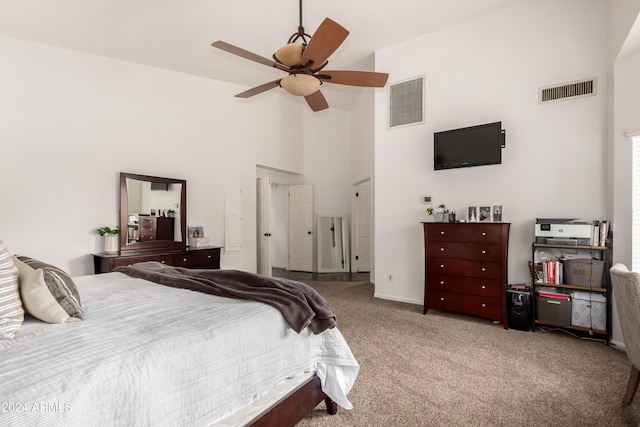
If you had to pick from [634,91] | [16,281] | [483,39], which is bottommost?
[16,281]

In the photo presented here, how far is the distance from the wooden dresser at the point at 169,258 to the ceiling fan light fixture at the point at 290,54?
3.07 m

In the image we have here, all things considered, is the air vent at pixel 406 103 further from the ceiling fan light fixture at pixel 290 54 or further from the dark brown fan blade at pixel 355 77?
the ceiling fan light fixture at pixel 290 54

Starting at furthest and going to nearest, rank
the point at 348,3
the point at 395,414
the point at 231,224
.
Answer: the point at 231,224 < the point at 348,3 < the point at 395,414

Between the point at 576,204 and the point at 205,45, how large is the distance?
4.82 m

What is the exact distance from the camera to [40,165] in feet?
11.9

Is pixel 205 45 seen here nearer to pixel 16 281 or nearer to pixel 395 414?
pixel 16 281

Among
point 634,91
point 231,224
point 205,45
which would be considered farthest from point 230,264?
point 634,91

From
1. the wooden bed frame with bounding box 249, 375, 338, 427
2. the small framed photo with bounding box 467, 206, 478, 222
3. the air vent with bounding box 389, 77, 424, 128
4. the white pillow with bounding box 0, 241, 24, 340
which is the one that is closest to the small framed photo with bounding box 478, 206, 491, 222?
the small framed photo with bounding box 467, 206, 478, 222

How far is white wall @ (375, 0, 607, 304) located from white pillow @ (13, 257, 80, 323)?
3.99 metres

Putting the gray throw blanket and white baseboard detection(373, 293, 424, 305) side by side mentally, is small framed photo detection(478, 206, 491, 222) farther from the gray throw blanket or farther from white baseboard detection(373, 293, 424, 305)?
the gray throw blanket

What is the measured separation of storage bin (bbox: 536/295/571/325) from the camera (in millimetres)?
3260

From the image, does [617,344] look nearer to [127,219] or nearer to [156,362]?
[156,362]

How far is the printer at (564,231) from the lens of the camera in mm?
3191

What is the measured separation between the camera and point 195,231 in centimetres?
506
